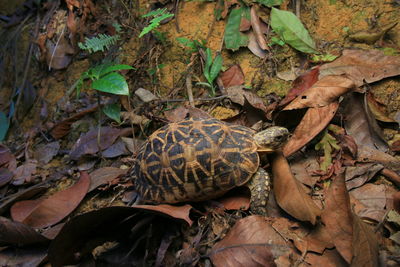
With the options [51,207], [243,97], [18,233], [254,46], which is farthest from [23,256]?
[254,46]

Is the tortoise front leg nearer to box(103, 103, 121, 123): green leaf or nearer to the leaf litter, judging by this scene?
the leaf litter

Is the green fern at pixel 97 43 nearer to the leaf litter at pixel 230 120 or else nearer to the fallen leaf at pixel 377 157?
the leaf litter at pixel 230 120

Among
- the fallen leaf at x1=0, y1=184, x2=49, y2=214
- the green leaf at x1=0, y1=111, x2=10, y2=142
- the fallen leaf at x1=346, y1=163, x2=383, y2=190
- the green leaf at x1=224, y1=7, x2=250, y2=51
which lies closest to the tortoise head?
the fallen leaf at x1=346, y1=163, x2=383, y2=190

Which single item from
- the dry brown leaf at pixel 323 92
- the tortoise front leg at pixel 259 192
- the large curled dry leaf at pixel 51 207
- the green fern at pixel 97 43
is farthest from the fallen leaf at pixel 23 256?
the dry brown leaf at pixel 323 92

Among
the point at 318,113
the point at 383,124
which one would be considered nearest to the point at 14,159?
the point at 318,113

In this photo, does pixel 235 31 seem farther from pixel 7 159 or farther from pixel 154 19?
pixel 7 159
